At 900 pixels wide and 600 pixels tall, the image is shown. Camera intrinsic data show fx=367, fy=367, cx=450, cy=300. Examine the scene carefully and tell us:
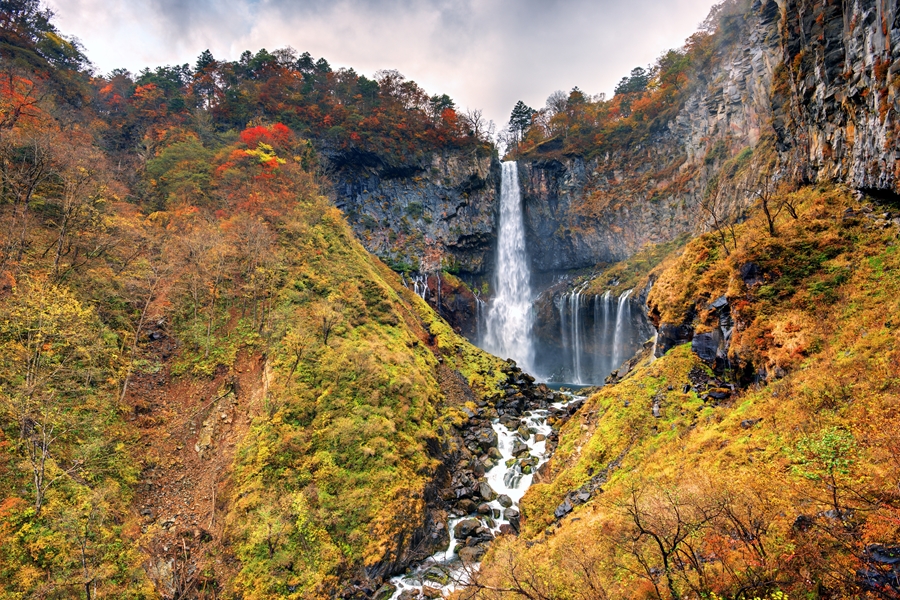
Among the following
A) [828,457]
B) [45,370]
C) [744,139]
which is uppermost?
[744,139]

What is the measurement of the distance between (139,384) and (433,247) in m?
33.5

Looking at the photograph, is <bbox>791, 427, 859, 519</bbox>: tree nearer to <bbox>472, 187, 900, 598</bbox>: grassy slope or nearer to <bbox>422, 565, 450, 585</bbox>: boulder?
<bbox>472, 187, 900, 598</bbox>: grassy slope

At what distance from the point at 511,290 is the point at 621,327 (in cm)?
1446

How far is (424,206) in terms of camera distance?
152ft

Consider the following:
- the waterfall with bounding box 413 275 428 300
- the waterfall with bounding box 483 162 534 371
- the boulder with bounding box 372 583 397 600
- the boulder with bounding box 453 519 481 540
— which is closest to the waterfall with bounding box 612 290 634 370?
the waterfall with bounding box 483 162 534 371

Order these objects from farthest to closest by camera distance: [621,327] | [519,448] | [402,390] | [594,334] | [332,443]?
[594,334] < [621,327] < [519,448] < [402,390] < [332,443]

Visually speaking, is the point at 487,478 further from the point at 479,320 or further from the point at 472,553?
the point at 479,320

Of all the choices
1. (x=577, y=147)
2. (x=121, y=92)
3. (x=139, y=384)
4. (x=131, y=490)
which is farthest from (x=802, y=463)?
(x=121, y=92)

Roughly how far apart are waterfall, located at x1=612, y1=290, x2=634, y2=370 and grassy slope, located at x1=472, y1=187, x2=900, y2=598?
878 inches

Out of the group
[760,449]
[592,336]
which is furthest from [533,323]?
[760,449]

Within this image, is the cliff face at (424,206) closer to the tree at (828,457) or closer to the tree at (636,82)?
the tree at (636,82)

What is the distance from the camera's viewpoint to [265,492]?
14.1m

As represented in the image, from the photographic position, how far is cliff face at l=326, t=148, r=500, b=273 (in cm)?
4400

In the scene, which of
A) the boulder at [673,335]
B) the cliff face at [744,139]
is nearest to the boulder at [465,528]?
the boulder at [673,335]
